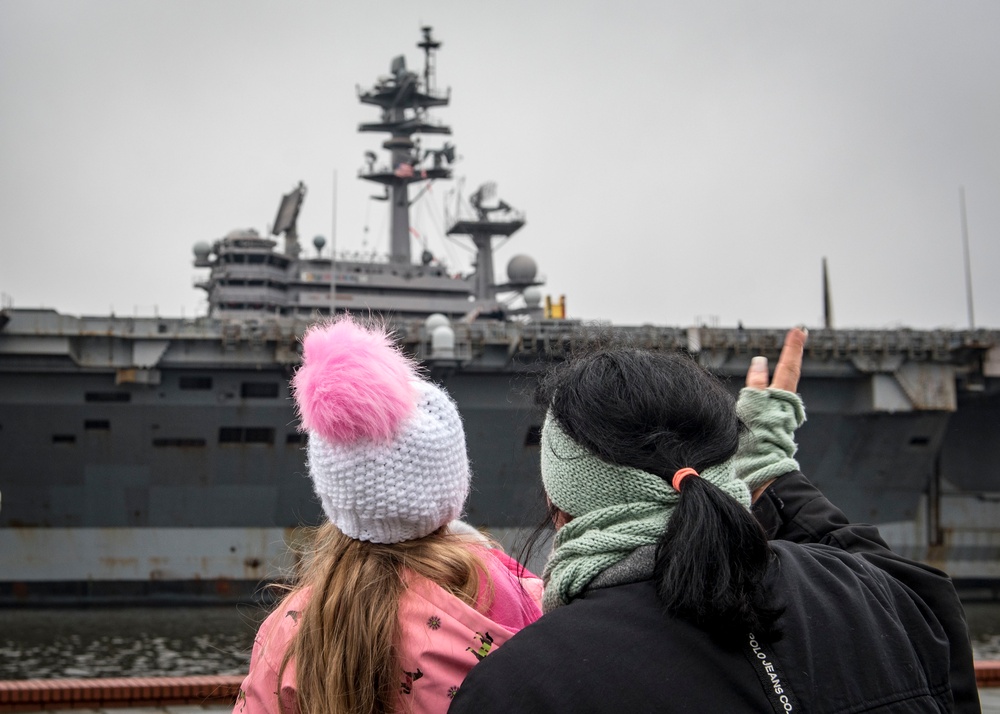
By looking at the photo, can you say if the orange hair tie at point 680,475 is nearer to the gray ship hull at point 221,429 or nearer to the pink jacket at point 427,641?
the pink jacket at point 427,641

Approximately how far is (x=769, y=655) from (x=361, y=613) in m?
0.64

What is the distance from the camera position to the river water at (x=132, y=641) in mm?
10477

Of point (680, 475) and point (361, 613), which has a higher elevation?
point (680, 475)

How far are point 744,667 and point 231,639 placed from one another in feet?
41.3

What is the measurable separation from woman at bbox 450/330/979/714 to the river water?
7827 mm

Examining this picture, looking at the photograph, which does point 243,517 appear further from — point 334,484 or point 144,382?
point 334,484

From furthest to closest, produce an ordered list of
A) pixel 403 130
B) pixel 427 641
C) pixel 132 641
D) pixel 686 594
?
1. pixel 403 130
2. pixel 132 641
3. pixel 427 641
4. pixel 686 594

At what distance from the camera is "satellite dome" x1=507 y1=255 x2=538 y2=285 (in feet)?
75.8

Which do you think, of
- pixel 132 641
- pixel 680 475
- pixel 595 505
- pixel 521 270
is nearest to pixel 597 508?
pixel 595 505

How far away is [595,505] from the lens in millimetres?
1318

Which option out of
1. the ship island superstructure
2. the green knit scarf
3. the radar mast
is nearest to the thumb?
the green knit scarf

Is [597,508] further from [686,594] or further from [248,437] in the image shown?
[248,437]

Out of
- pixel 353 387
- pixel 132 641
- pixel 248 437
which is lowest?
pixel 132 641

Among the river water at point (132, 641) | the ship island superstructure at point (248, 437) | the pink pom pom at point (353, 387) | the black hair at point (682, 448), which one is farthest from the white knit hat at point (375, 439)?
the ship island superstructure at point (248, 437)
